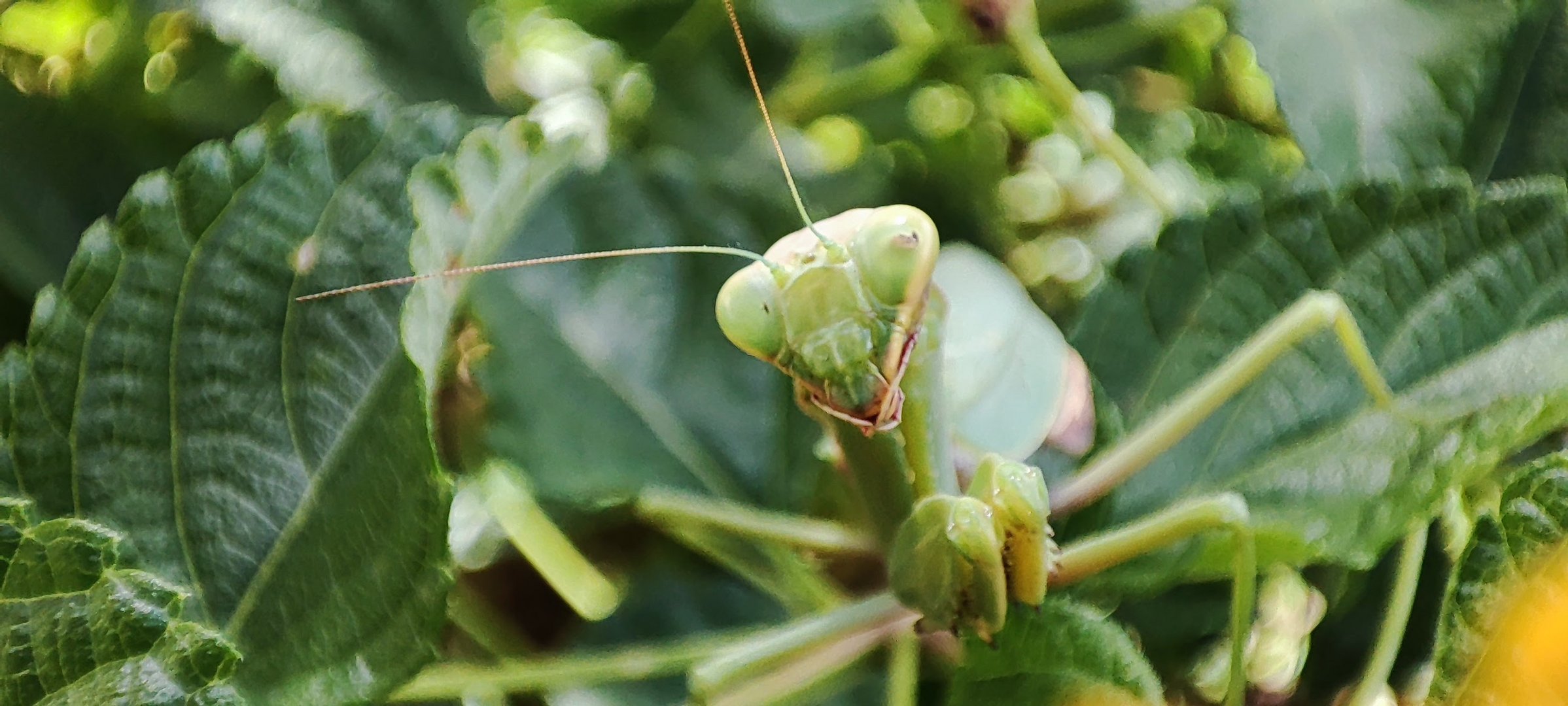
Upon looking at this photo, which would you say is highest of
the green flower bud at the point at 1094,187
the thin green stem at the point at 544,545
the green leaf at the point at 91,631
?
the green leaf at the point at 91,631

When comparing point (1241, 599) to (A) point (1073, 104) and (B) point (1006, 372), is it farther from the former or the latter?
(A) point (1073, 104)

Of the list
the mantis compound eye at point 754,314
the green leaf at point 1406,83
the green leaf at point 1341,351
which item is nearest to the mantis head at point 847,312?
the mantis compound eye at point 754,314

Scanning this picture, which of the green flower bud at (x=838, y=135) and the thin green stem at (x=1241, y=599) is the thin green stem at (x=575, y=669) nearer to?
the thin green stem at (x=1241, y=599)

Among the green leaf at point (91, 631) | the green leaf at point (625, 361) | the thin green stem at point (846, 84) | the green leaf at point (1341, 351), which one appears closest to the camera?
the green leaf at point (91, 631)

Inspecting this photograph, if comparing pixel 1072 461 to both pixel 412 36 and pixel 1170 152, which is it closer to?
pixel 1170 152

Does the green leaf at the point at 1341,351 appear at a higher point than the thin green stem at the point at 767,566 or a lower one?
higher

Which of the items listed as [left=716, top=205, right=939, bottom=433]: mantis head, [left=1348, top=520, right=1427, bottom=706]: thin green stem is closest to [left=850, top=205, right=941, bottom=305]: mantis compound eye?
[left=716, top=205, right=939, bottom=433]: mantis head

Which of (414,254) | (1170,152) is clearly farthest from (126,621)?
(1170,152)
